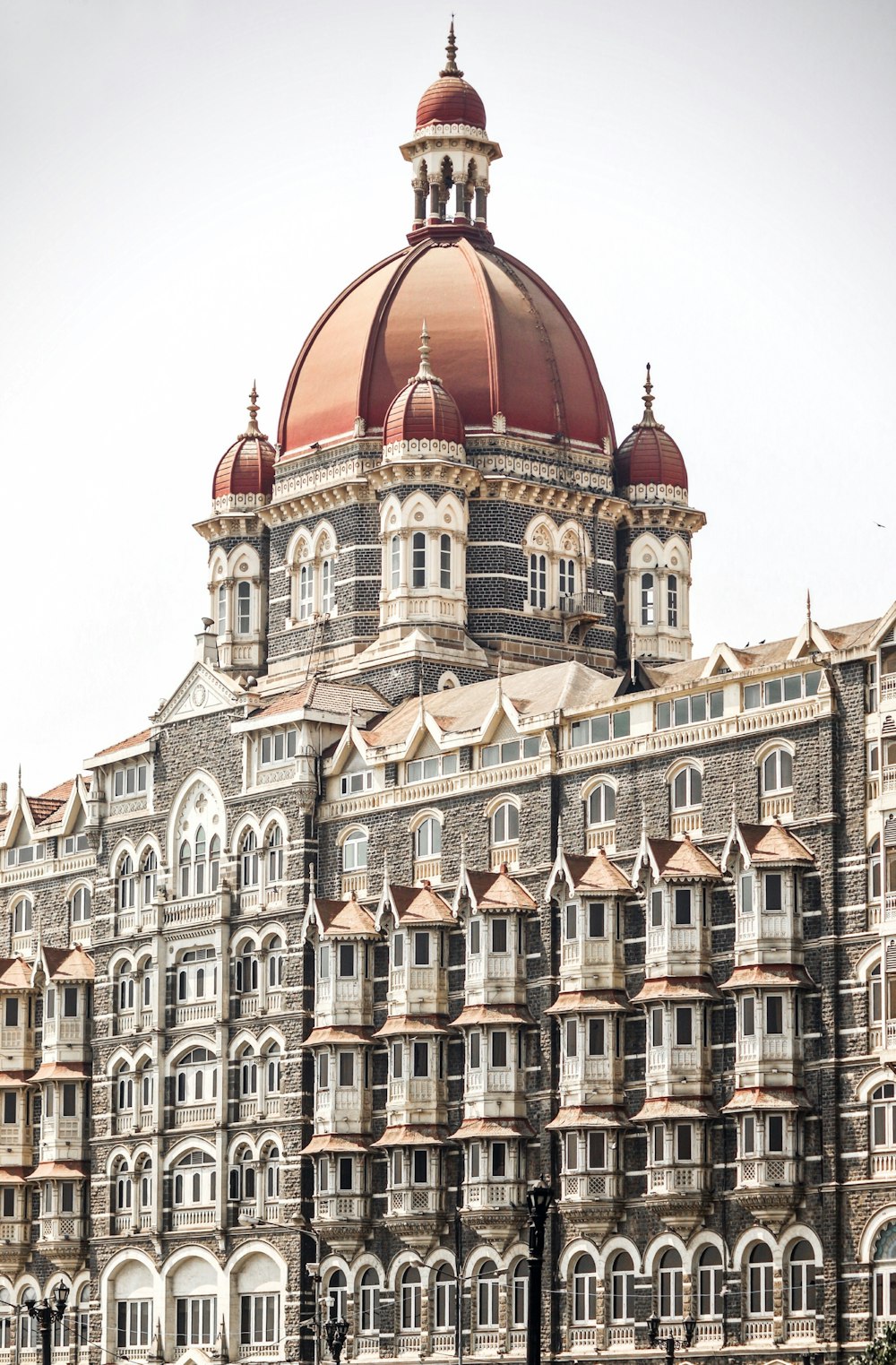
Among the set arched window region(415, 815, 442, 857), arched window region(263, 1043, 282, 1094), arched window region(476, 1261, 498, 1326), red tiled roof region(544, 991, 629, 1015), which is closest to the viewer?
red tiled roof region(544, 991, 629, 1015)

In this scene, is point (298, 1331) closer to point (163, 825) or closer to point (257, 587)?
point (163, 825)

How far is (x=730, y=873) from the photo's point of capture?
8412 centimetres

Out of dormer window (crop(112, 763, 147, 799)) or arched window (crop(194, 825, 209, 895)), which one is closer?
arched window (crop(194, 825, 209, 895))

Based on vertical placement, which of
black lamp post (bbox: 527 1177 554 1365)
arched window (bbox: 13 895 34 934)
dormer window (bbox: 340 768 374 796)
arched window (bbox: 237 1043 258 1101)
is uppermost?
dormer window (bbox: 340 768 374 796)

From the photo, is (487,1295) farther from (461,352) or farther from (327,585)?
(461,352)

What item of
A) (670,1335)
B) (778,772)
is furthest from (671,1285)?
(778,772)

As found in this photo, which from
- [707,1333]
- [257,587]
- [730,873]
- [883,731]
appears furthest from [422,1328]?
[257,587]

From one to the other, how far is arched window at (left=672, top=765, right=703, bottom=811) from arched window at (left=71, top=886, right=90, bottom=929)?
3050 centimetres

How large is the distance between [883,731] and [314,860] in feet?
79.4

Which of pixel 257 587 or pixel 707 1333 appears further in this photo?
pixel 257 587

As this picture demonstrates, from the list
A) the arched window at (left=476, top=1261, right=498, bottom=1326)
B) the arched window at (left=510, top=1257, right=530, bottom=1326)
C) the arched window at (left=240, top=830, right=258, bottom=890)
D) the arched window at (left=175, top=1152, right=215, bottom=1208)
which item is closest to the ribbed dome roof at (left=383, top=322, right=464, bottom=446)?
the arched window at (left=240, top=830, right=258, bottom=890)

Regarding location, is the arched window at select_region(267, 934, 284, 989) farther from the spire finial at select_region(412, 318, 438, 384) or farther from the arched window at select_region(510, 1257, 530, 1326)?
the spire finial at select_region(412, 318, 438, 384)

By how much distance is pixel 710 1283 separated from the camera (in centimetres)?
8312

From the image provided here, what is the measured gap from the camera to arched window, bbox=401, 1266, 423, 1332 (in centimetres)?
9175
